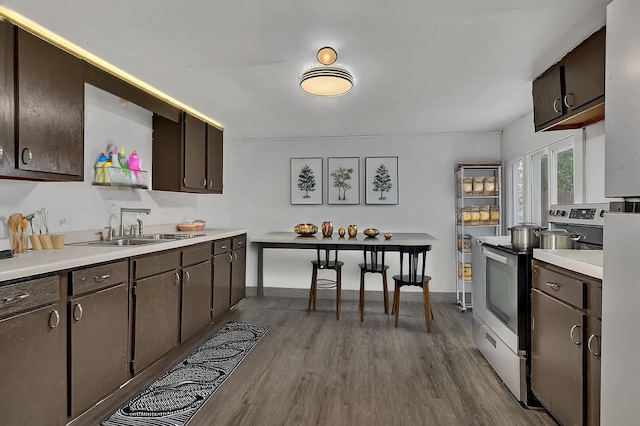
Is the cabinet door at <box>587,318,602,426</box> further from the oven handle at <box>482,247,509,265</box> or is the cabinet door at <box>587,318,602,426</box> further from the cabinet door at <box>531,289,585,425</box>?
the oven handle at <box>482,247,509,265</box>

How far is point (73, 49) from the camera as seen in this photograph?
91.0 inches

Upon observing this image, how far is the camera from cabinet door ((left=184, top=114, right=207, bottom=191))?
3633 mm

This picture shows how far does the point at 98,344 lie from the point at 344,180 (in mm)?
3476

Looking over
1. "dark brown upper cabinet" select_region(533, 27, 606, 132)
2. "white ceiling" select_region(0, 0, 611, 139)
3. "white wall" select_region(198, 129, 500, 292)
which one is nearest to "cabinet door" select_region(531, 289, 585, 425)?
→ "dark brown upper cabinet" select_region(533, 27, 606, 132)

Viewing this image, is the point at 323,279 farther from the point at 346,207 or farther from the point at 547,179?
the point at 547,179

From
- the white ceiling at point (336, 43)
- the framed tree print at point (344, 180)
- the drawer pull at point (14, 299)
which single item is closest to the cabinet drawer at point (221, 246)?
the white ceiling at point (336, 43)

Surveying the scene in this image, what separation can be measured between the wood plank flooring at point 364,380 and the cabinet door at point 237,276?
0.33m

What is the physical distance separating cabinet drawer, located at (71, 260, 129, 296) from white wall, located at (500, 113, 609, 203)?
330 cm

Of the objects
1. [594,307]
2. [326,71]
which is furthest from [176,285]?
[594,307]

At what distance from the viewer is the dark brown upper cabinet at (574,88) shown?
194 centimetres

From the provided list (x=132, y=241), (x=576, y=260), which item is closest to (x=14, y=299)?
(x=132, y=241)

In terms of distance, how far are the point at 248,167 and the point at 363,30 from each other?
333 centimetres

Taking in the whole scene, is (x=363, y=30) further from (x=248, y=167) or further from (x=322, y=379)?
(x=248, y=167)

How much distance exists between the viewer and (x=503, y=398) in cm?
226
